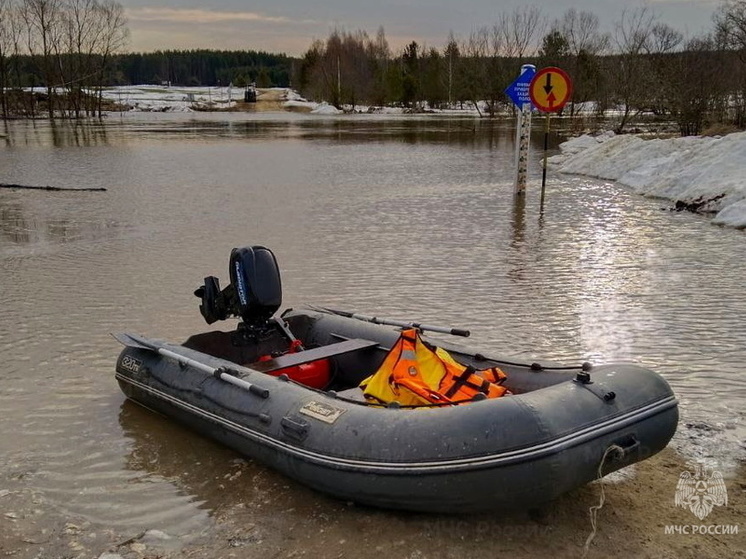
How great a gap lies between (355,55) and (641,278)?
9905 cm

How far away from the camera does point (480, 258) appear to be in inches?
396

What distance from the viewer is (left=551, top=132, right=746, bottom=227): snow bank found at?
12852 millimetres

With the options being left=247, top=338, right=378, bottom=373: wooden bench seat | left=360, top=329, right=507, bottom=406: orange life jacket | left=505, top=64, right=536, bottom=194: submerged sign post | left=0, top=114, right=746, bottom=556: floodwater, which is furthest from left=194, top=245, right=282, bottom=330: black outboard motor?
left=505, top=64, right=536, bottom=194: submerged sign post

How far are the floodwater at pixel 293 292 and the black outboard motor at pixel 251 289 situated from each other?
101 centimetres

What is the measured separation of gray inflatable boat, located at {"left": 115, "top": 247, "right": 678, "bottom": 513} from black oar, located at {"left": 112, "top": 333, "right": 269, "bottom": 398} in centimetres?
1

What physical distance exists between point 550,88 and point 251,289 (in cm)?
917

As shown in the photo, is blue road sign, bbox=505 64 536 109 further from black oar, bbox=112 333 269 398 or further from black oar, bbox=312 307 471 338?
black oar, bbox=112 333 269 398

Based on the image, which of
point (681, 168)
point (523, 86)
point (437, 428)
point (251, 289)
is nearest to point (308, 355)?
point (251, 289)

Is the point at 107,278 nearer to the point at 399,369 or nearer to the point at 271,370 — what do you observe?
the point at 271,370

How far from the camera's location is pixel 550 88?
12922 mm

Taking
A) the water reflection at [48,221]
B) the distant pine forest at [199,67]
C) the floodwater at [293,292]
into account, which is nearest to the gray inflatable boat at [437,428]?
the floodwater at [293,292]

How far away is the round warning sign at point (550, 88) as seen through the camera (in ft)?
42.2

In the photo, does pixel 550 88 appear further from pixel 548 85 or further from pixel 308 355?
pixel 308 355

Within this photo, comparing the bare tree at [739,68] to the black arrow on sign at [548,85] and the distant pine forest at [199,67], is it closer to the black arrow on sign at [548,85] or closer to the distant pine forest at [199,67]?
the black arrow on sign at [548,85]
